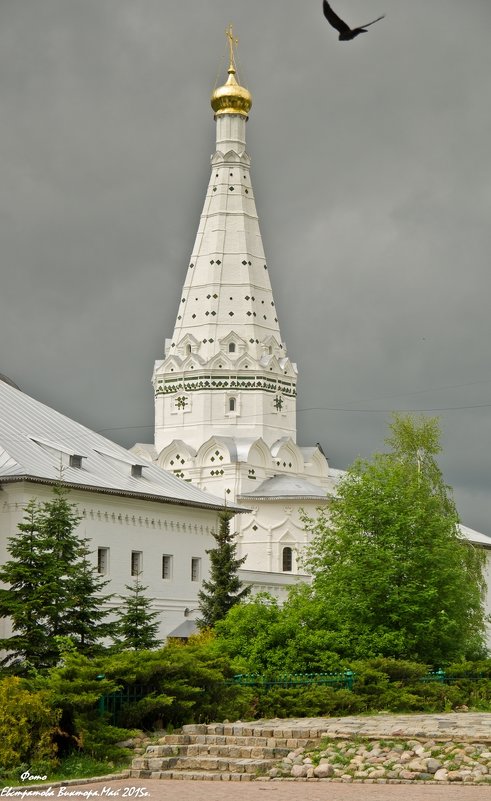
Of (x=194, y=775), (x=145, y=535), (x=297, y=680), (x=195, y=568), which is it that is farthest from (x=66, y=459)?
(x=194, y=775)

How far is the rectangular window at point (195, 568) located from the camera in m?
46.3

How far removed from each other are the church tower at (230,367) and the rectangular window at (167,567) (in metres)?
23.0

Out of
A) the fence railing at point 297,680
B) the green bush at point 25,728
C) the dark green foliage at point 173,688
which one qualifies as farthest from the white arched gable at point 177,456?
the green bush at point 25,728

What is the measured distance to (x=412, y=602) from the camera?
32.5 metres

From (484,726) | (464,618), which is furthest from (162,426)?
(484,726)

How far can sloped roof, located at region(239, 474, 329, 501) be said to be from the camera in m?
67.2

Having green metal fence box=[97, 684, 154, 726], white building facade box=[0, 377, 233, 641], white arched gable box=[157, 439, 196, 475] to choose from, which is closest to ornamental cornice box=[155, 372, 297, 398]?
white arched gable box=[157, 439, 196, 475]

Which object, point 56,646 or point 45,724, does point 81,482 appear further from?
point 45,724

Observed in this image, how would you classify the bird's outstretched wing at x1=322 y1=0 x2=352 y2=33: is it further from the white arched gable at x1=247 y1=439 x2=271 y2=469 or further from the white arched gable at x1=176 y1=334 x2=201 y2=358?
the white arched gable at x1=176 y1=334 x2=201 y2=358

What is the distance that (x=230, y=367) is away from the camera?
71938mm

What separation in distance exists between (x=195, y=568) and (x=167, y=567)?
5.26 feet

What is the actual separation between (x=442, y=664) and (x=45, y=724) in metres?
15.3

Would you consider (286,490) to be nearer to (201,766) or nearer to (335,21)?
(201,766)

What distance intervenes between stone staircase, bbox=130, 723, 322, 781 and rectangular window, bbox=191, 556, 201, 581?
25.8 metres
